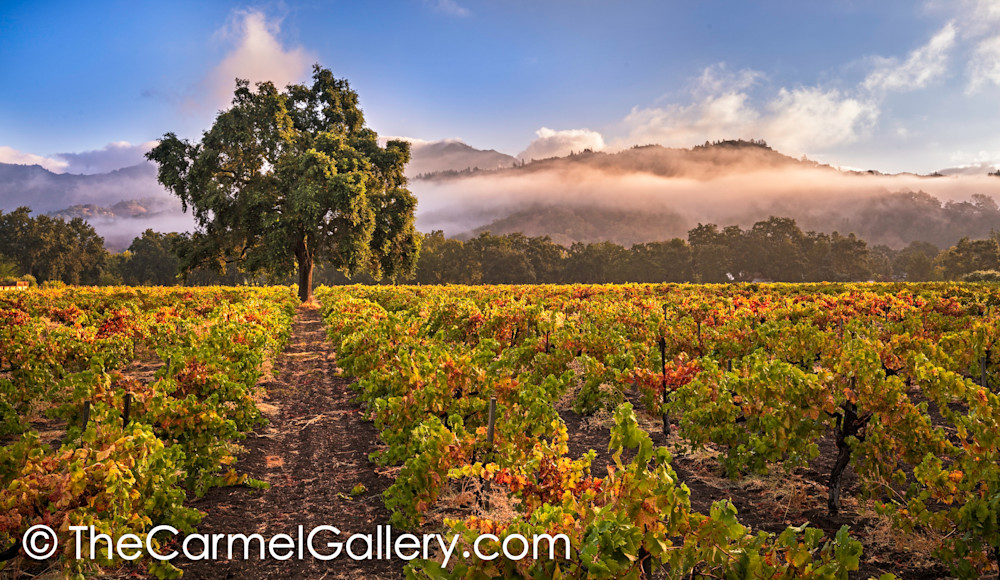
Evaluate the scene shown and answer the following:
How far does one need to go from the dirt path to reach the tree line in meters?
71.4

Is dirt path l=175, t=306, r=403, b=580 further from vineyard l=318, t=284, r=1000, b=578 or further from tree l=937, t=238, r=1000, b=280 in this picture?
tree l=937, t=238, r=1000, b=280

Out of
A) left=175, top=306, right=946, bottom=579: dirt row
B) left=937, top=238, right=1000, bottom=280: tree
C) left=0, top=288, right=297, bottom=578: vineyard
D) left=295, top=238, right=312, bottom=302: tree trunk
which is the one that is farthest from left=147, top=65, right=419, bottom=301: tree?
left=937, top=238, right=1000, bottom=280: tree

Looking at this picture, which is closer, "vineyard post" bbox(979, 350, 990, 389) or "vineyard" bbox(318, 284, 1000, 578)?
"vineyard" bbox(318, 284, 1000, 578)

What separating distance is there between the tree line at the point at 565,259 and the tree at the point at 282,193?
46.3m

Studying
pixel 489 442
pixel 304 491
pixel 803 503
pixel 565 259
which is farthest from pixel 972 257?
pixel 304 491

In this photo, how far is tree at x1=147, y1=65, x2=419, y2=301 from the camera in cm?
2864

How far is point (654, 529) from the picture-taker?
2.75 metres

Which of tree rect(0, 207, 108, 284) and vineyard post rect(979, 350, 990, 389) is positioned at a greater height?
tree rect(0, 207, 108, 284)

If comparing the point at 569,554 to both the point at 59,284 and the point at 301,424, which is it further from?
the point at 59,284

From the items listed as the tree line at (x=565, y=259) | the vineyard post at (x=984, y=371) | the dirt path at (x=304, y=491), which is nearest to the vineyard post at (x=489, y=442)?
the dirt path at (x=304, y=491)

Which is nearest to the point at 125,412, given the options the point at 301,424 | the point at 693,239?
the point at 301,424

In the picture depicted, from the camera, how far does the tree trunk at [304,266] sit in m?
32.0

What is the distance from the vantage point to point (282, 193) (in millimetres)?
31203

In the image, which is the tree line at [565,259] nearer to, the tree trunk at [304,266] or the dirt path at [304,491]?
the tree trunk at [304,266]
